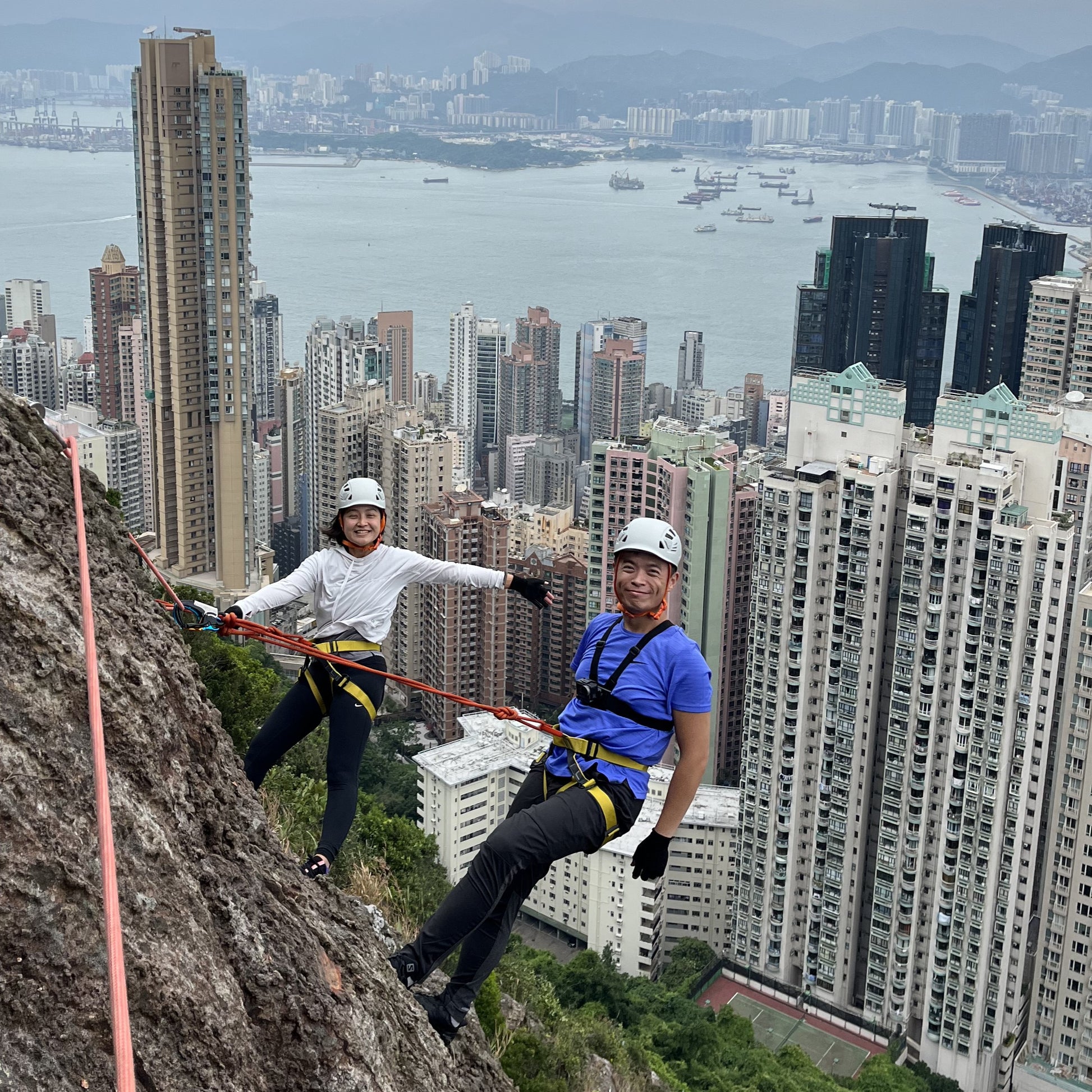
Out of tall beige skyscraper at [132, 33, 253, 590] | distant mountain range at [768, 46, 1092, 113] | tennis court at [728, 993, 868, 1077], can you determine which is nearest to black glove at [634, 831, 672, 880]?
tennis court at [728, 993, 868, 1077]

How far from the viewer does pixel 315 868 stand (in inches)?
83.3

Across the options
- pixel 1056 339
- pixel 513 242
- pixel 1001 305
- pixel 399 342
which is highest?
pixel 1056 339

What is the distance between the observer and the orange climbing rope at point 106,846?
1.16 m

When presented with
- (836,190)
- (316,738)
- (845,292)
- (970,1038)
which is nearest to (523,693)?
(970,1038)

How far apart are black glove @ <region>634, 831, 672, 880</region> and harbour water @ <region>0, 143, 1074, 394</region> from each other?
33.8m

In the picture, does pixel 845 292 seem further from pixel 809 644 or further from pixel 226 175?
pixel 809 644

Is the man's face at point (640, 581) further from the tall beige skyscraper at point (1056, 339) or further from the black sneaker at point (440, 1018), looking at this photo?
the tall beige skyscraper at point (1056, 339)

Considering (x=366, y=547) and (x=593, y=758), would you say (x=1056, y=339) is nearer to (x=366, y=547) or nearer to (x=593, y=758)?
(x=366, y=547)

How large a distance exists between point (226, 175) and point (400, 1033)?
1668 cm

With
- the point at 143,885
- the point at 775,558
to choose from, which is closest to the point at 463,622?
the point at 775,558

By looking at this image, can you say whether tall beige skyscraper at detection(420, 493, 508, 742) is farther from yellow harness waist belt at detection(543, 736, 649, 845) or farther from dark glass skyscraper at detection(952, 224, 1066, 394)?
yellow harness waist belt at detection(543, 736, 649, 845)

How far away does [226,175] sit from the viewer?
56.9ft

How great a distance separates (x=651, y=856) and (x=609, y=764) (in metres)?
0.14

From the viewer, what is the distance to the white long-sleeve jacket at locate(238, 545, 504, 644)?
2289 mm
